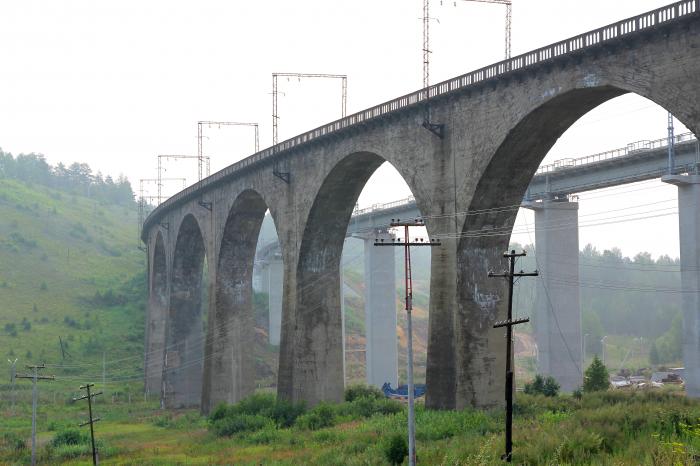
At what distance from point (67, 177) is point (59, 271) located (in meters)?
96.1

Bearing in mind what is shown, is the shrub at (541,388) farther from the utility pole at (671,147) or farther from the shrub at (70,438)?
the shrub at (70,438)

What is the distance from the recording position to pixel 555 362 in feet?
150

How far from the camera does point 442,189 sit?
3019 centimetres

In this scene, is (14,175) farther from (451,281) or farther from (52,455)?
(451,281)

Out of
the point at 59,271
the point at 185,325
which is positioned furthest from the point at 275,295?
the point at 59,271

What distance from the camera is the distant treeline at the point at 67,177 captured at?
18675 cm

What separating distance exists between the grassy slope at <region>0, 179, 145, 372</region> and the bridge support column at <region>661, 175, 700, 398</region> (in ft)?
183

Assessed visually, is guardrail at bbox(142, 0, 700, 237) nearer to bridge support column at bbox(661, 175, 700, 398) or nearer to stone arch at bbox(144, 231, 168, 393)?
bridge support column at bbox(661, 175, 700, 398)

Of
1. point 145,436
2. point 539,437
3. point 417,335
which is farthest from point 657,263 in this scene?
point 539,437

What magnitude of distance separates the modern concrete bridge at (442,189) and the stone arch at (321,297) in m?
0.06

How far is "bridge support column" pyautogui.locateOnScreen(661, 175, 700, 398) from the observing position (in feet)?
123

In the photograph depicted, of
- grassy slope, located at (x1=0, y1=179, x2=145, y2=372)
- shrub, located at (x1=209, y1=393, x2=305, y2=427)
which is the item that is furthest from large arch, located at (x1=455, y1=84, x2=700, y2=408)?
grassy slope, located at (x1=0, y1=179, x2=145, y2=372)

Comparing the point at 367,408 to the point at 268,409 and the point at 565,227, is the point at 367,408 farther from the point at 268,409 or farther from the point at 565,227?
the point at 565,227

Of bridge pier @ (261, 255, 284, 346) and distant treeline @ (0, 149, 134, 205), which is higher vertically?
distant treeline @ (0, 149, 134, 205)
